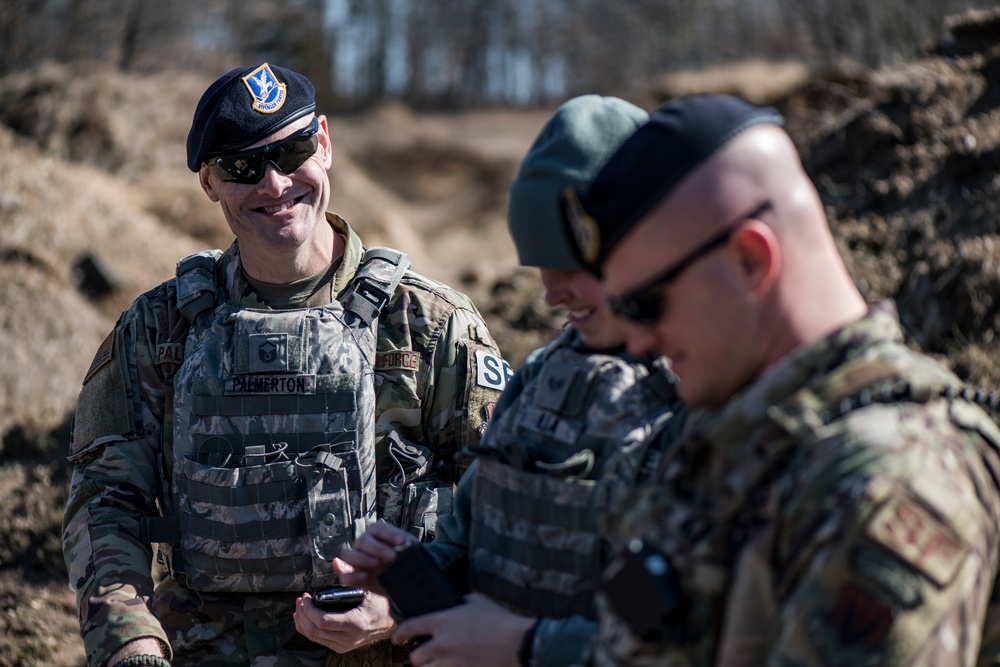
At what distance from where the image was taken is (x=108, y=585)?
2.94m

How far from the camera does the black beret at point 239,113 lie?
3092mm

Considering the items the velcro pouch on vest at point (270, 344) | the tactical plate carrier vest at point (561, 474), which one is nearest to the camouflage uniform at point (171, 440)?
the velcro pouch on vest at point (270, 344)

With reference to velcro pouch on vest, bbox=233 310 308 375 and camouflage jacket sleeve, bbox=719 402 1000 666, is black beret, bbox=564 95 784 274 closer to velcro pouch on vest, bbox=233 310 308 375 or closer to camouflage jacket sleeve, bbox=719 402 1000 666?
camouflage jacket sleeve, bbox=719 402 1000 666

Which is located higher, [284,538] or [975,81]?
[975,81]

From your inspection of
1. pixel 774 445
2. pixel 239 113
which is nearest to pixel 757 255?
pixel 774 445

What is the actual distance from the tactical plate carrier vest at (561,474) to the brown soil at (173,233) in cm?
369

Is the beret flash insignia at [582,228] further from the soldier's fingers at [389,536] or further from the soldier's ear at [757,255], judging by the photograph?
the soldier's fingers at [389,536]

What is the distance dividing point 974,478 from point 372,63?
1518 inches

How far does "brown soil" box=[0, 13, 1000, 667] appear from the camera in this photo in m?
6.05

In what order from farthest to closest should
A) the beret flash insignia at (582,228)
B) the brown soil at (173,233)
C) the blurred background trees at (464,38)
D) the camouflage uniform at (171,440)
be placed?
the blurred background trees at (464,38)
the brown soil at (173,233)
the camouflage uniform at (171,440)
the beret flash insignia at (582,228)

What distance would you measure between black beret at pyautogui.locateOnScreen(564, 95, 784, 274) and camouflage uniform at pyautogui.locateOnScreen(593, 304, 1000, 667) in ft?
1.00

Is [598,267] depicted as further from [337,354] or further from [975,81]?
[975,81]

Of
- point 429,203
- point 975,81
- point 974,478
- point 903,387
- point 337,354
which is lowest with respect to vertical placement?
point 429,203

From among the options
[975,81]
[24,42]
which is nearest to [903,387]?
[975,81]
